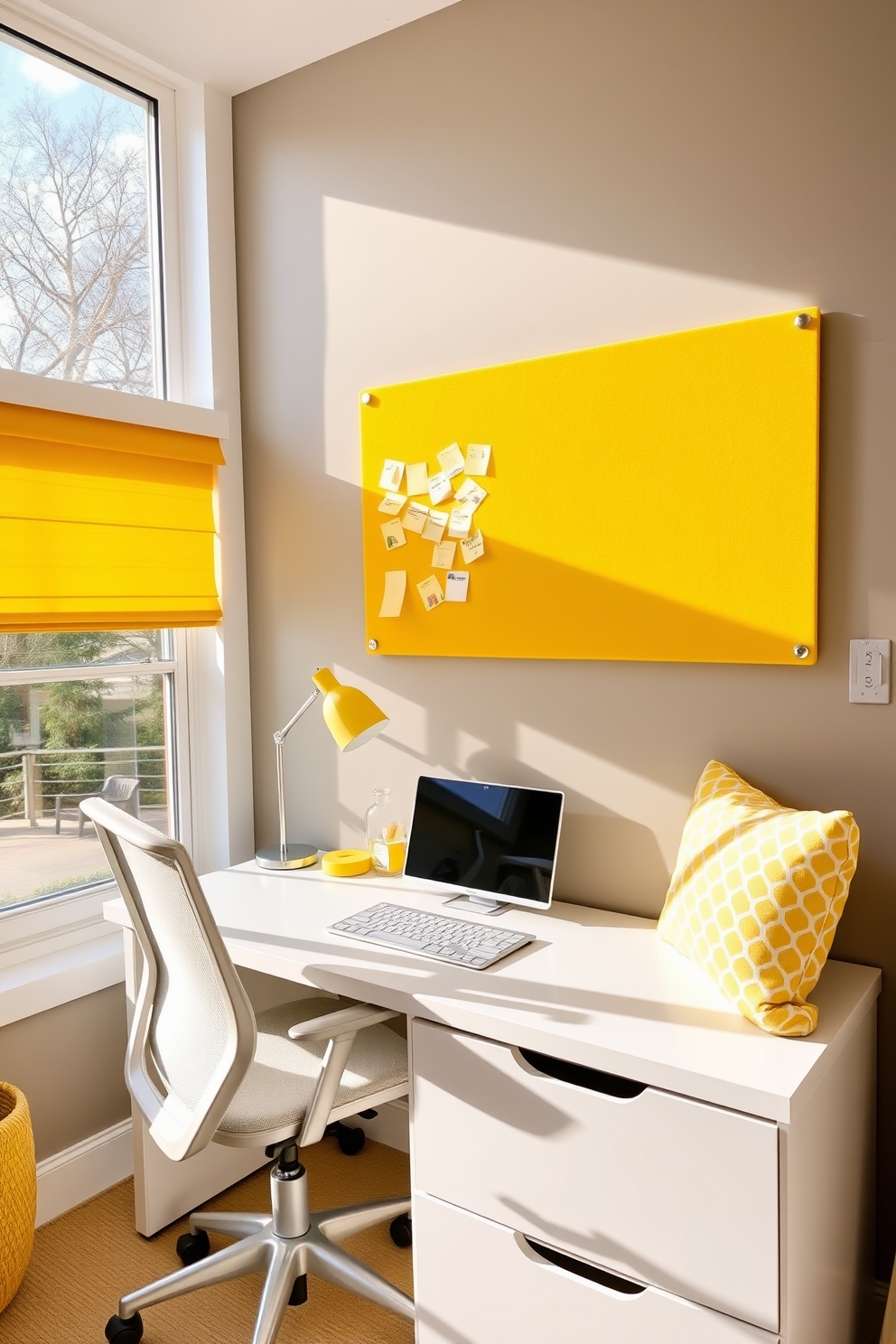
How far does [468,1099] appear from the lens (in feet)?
5.20

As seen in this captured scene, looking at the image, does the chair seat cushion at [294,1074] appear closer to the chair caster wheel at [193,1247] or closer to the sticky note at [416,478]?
the chair caster wheel at [193,1247]

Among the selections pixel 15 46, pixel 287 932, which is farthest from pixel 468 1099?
pixel 15 46

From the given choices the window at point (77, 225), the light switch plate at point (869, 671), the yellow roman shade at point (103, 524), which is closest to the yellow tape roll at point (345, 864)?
the yellow roman shade at point (103, 524)

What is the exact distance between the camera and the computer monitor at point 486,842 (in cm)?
203

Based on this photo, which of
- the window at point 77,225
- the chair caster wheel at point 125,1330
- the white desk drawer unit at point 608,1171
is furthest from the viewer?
the window at point 77,225

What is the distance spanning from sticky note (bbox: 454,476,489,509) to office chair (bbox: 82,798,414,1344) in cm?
103

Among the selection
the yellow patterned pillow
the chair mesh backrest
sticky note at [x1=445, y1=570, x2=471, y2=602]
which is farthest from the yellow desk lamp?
the yellow patterned pillow

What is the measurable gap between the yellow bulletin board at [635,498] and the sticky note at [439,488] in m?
0.02

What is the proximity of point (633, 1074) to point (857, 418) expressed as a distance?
118cm

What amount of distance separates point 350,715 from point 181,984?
2.14ft

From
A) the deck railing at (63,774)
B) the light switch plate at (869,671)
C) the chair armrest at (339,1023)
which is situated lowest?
the chair armrest at (339,1023)

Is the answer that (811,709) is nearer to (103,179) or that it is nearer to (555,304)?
(555,304)

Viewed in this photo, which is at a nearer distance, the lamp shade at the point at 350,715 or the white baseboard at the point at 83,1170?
the lamp shade at the point at 350,715

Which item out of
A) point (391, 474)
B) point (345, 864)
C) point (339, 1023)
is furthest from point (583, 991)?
point (391, 474)
